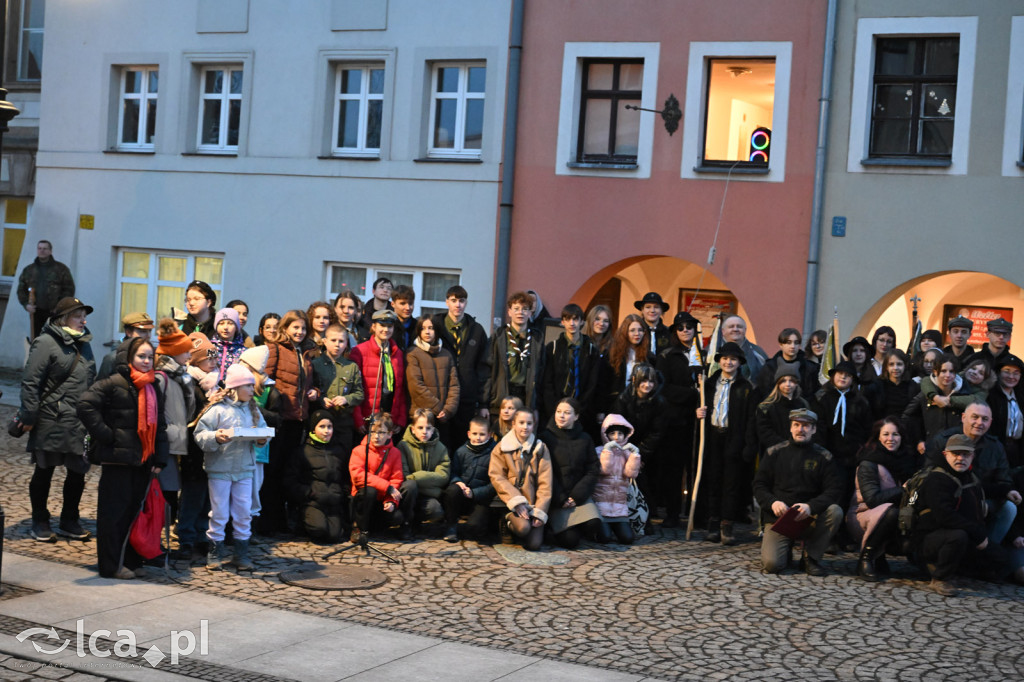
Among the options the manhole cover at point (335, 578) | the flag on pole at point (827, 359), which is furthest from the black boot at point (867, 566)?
the manhole cover at point (335, 578)

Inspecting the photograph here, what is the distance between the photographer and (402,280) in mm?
19469

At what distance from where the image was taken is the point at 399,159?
19188mm

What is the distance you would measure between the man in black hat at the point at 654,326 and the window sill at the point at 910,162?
4906 mm

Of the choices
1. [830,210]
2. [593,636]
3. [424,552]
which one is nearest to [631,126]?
[830,210]

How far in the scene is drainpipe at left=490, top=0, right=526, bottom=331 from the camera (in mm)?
18391

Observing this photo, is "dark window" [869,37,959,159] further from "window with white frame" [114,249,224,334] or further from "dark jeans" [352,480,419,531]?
"window with white frame" [114,249,224,334]

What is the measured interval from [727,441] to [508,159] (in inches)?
298

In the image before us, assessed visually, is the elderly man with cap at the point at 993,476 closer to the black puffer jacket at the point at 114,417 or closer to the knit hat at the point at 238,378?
the knit hat at the point at 238,378

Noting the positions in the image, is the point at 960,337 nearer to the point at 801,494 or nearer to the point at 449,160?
the point at 801,494

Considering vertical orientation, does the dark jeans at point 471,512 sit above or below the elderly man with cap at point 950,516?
Answer: below

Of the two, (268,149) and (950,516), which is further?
(268,149)

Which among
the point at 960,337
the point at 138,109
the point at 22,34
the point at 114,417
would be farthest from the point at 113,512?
the point at 22,34

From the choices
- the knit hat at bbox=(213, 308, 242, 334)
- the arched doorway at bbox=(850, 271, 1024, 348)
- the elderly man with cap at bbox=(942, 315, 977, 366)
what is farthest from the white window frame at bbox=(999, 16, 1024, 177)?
the knit hat at bbox=(213, 308, 242, 334)

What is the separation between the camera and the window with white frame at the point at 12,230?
23.5 meters
